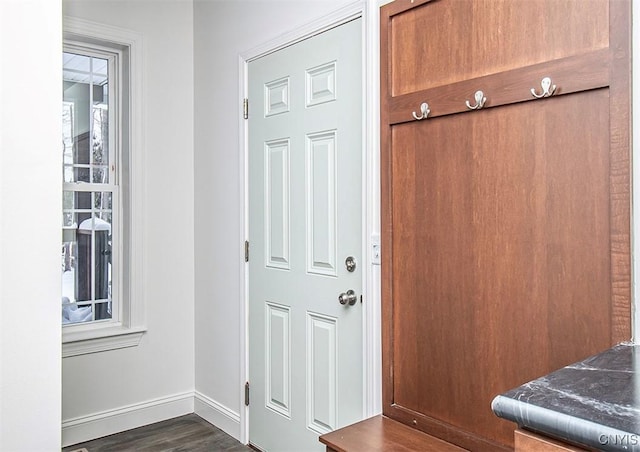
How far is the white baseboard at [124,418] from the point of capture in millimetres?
2659

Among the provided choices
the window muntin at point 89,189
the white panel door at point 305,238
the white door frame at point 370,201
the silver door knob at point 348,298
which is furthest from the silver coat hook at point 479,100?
the window muntin at point 89,189

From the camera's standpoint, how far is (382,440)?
150 centimetres

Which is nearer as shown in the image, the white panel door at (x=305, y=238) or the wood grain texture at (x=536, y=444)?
the wood grain texture at (x=536, y=444)

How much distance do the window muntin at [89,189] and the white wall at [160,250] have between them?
0.20 m

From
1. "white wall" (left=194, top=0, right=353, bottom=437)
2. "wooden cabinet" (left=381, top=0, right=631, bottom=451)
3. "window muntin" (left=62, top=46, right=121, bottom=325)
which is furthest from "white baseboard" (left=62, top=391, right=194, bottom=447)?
"wooden cabinet" (left=381, top=0, right=631, bottom=451)

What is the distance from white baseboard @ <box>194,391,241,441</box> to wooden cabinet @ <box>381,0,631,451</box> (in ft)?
4.09

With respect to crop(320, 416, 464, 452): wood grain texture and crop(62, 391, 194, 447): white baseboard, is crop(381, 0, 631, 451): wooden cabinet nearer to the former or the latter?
crop(320, 416, 464, 452): wood grain texture

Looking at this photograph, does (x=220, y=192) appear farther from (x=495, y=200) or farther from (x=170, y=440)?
(x=495, y=200)

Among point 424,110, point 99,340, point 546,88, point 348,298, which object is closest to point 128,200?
point 99,340

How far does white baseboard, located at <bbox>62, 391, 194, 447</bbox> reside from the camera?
266 centimetres

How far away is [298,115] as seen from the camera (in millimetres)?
2250

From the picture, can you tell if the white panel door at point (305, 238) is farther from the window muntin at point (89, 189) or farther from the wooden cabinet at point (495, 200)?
the window muntin at point (89, 189)

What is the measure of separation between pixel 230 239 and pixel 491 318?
5.35 feet

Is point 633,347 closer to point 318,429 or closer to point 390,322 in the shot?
point 390,322
